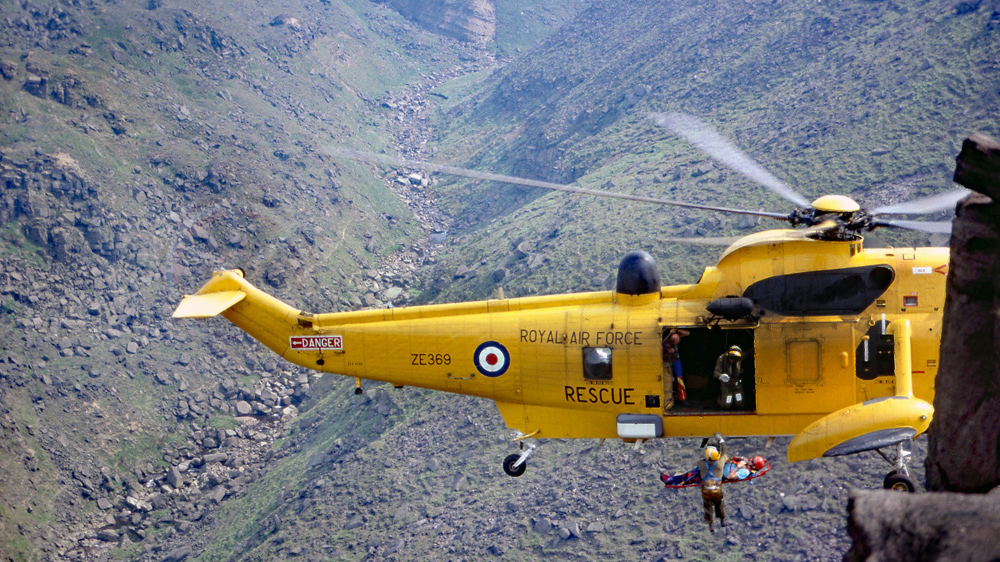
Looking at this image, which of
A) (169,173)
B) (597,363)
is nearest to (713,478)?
(597,363)

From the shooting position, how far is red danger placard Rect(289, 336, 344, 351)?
57.4 feet

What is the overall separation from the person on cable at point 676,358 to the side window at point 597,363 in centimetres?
103

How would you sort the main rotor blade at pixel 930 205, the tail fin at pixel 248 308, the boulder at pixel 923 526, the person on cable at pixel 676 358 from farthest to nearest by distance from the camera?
the tail fin at pixel 248 308 < the person on cable at pixel 676 358 < the main rotor blade at pixel 930 205 < the boulder at pixel 923 526

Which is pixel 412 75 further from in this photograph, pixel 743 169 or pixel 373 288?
pixel 743 169

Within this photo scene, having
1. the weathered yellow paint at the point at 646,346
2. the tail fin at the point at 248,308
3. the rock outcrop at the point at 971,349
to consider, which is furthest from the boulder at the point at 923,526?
the tail fin at the point at 248,308

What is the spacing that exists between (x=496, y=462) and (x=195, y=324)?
17.4m

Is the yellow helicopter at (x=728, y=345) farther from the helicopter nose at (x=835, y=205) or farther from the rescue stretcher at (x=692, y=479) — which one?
the rescue stretcher at (x=692, y=479)

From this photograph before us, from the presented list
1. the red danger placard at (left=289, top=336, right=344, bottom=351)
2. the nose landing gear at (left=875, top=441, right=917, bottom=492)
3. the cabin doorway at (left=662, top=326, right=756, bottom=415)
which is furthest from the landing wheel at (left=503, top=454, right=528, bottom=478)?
the nose landing gear at (left=875, top=441, right=917, bottom=492)

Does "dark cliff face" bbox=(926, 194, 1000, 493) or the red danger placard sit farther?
the red danger placard

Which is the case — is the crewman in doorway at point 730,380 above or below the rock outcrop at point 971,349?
below

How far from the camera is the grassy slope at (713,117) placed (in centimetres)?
3167

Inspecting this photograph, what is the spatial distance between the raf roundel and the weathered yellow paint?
8cm

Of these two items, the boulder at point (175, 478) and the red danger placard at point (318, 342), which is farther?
the boulder at point (175, 478)

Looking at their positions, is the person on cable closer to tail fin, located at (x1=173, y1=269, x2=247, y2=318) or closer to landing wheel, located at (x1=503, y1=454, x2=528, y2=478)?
landing wheel, located at (x1=503, y1=454, x2=528, y2=478)
